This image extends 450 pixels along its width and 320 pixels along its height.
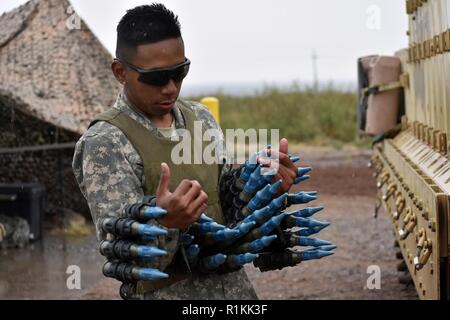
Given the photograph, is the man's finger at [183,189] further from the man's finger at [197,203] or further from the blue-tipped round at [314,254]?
the blue-tipped round at [314,254]

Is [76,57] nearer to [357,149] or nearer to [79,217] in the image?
[79,217]

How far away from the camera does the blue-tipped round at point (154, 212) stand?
3102 mm

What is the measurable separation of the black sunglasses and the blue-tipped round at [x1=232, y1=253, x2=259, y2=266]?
64 cm

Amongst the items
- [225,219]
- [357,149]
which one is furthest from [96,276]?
[357,149]

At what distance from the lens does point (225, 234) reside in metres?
3.52

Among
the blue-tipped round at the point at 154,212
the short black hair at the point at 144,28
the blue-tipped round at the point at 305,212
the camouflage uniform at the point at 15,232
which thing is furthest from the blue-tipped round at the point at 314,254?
the camouflage uniform at the point at 15,232

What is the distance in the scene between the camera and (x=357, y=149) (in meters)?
20.5

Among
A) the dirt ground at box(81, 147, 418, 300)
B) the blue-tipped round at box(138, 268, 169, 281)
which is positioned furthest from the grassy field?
the blue-tipped round at box(138, 268, 169, 281)

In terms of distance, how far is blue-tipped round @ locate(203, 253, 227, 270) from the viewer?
3.55m

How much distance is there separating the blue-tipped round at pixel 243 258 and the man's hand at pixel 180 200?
1.30 ft
